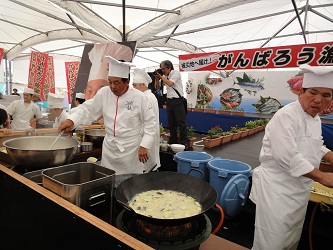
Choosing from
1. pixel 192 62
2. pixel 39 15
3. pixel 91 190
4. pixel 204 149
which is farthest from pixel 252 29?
pixel 91 190

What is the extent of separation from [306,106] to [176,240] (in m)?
1.29

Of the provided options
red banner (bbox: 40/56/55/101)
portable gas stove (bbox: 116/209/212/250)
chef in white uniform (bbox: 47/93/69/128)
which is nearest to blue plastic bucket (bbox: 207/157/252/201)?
portable gas stove (bbox: 116/209/212/250)

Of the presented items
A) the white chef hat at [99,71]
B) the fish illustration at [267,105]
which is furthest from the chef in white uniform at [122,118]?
the fish illustration at [267,105]

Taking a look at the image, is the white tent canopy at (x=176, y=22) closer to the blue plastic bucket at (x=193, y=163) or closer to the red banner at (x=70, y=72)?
the red banner at (x=70, y=72)

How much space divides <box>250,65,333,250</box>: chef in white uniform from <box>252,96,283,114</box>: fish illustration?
7524 mm

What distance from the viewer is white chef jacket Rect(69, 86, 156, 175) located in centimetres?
222

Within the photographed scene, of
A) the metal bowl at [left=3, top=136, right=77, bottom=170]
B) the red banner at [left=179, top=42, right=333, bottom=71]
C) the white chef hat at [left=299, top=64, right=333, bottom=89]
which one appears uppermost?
the red banner at [left=179, top=42, right=333, bottom=71]

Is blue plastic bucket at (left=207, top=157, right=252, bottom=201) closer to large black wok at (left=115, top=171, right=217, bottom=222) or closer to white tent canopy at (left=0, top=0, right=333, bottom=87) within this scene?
large black wok at (left=115, top=171, right=217, bottom=222)

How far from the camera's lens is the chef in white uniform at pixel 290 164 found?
1.46 m

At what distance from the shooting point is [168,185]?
1384 mm

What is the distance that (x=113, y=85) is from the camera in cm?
209

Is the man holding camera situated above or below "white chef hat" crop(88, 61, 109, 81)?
below

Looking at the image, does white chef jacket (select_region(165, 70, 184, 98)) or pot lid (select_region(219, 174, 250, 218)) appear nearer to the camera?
pot lid (select_region(219, 174, 250, 218))

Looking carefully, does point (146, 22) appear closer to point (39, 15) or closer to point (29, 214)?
point (39, 15)
